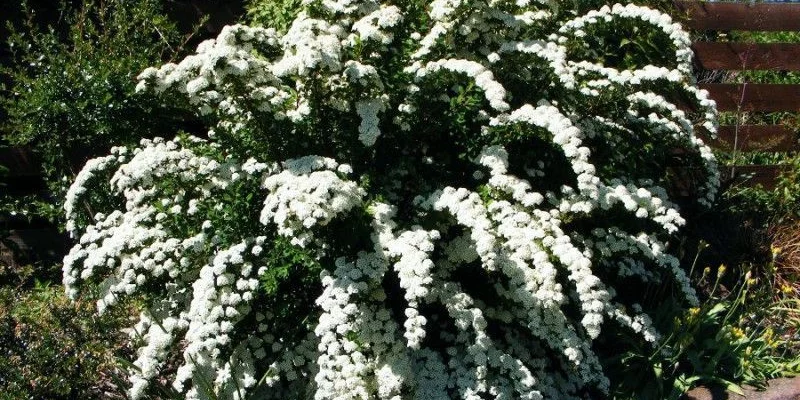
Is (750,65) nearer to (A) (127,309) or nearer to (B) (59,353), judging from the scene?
(A) (127,309)

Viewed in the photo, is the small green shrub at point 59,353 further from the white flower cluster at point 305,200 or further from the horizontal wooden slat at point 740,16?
the horizontal wooden slat at point 740,16

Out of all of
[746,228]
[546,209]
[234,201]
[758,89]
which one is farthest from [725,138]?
[234,201]

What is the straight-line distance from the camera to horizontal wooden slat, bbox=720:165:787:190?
19.9 feet

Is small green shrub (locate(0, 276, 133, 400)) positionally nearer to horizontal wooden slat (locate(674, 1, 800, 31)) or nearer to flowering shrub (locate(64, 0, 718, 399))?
flowering shrub (locate(64, 0, 718, 399))

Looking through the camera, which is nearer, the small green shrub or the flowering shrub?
the flowering shrub

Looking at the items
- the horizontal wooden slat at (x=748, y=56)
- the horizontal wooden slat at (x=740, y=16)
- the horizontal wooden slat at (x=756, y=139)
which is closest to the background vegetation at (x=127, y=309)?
the horizontal wooden slat at (x=756, y=139)

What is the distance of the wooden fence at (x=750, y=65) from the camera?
6.22 metres

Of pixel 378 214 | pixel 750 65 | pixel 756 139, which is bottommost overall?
pixel 378 214

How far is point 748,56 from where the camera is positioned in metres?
6.40

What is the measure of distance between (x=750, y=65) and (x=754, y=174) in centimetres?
98

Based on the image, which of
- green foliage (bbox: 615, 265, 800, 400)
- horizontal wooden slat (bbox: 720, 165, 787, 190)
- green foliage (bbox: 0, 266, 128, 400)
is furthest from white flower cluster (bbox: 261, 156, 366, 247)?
horizontal wooden slat (bbox: 720, 165, 787, 190)

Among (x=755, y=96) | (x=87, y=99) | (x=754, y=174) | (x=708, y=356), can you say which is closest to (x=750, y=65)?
(x=755, y=96)

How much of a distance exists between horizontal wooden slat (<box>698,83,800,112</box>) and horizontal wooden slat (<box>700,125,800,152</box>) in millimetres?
163

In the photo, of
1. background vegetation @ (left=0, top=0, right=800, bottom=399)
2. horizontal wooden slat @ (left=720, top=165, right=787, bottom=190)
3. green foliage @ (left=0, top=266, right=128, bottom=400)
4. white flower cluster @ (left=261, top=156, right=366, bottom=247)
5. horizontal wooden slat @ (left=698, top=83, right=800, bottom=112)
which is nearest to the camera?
white flower cluster @ (left=261, top=156, right=366, bottom=247)
